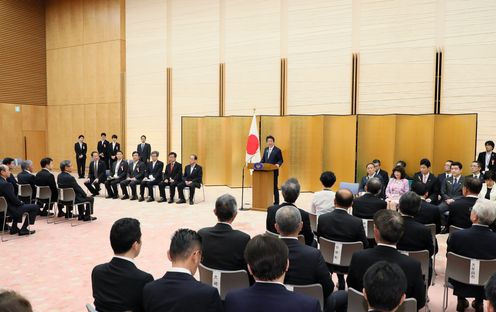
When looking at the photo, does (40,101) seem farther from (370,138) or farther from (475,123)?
(475,123)

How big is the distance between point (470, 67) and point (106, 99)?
42.5 ft

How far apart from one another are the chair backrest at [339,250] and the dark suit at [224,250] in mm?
1074

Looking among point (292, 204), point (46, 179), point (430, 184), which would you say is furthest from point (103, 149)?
point (292, 204)

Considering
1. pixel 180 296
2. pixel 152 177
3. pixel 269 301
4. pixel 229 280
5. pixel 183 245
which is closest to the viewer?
pixel 269 301

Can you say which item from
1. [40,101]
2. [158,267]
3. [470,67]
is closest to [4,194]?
[158,267]

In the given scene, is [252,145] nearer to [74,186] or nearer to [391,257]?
[74,186]

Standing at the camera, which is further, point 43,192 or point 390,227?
point 43,192

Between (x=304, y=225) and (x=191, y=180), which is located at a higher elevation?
(x=304, y=225)

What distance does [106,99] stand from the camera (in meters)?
16.8

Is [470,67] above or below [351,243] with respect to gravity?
above

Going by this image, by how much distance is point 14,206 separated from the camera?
717 centimetres

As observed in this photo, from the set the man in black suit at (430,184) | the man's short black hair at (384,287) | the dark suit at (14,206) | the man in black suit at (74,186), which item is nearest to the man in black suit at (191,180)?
the man in black suit at (74,186)

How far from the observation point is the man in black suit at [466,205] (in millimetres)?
4938

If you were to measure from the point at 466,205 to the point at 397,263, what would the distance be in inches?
104
